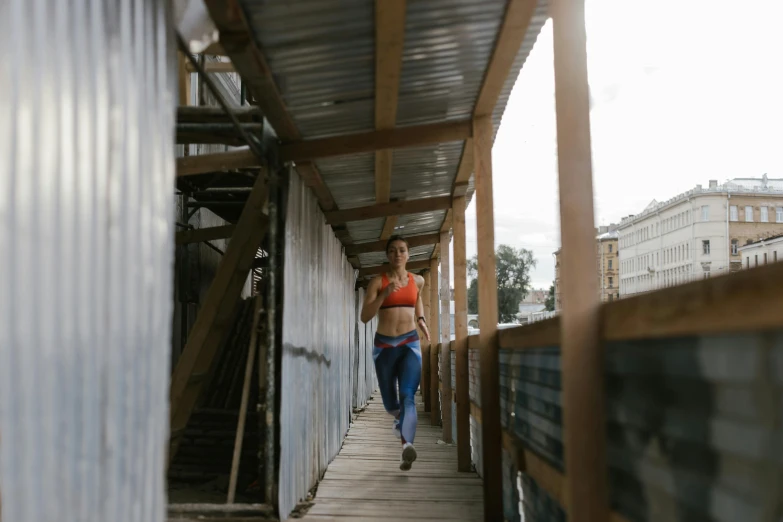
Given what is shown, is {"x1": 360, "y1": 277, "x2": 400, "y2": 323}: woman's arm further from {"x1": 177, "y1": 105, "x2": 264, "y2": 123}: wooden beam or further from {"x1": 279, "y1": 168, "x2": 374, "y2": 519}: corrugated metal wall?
{"x1": 177, "y1": 105, "x2": 264, "y2": 123}: wooden beam

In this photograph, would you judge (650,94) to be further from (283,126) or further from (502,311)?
(502,311)

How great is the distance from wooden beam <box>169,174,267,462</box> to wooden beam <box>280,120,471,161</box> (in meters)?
0.82

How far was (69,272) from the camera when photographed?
1.79 meters

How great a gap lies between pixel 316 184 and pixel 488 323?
6.67 feet

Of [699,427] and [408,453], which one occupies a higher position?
[699,427]

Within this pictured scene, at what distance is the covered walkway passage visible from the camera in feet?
5.10

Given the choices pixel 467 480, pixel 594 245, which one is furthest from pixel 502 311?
pixel 594 245

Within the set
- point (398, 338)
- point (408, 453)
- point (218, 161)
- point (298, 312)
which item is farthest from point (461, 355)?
point (218, 161)

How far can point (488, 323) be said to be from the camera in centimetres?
522

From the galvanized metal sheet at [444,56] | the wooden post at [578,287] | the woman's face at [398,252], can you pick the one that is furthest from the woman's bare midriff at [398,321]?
the wooden post at [578,287]

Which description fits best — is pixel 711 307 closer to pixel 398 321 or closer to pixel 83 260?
pixel 83 260

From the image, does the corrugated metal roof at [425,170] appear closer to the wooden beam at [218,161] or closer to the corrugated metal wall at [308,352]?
the corrugated metal wall at [308,352]

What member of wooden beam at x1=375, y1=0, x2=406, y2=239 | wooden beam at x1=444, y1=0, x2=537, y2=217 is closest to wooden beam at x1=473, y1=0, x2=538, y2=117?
wooden beam at x1=444, y1=0, x2=537, y2=217

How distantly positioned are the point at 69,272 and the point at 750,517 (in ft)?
5.17
